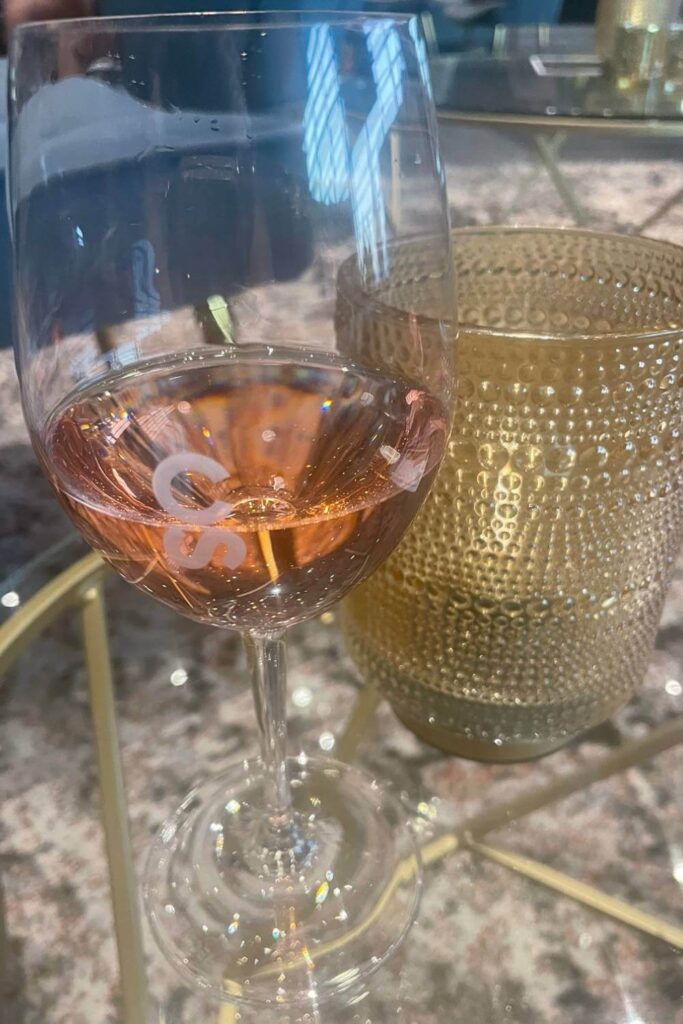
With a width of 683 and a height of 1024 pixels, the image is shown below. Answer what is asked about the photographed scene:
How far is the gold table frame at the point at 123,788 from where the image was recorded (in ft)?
1.25

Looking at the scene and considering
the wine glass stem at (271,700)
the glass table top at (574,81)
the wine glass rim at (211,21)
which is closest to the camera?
the wine glass rim at (211,21)

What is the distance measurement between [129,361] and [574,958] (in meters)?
0.31

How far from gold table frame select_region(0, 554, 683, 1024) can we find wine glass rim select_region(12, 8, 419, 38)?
32 cm

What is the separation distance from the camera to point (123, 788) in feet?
1.46

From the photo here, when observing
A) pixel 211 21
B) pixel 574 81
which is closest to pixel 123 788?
pixel 211 21

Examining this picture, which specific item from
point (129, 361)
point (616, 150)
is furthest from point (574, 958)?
point (616, 150)

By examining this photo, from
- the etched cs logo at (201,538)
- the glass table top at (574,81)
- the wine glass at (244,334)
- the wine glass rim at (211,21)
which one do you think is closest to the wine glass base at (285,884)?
the wine glass at (244,334)

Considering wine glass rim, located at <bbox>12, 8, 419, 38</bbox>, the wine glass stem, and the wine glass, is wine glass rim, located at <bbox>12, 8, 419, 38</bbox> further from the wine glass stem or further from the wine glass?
the wine glass stem

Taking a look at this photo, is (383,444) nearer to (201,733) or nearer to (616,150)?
(201,733)

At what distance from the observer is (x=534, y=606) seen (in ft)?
1.34

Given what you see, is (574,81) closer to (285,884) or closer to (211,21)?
(211,21)

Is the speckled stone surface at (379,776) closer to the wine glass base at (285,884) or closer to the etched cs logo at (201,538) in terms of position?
the wine glass base at (285,884)

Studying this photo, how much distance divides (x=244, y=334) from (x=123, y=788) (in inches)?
8.9

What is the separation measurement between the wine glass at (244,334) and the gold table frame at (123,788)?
0.05 feet
